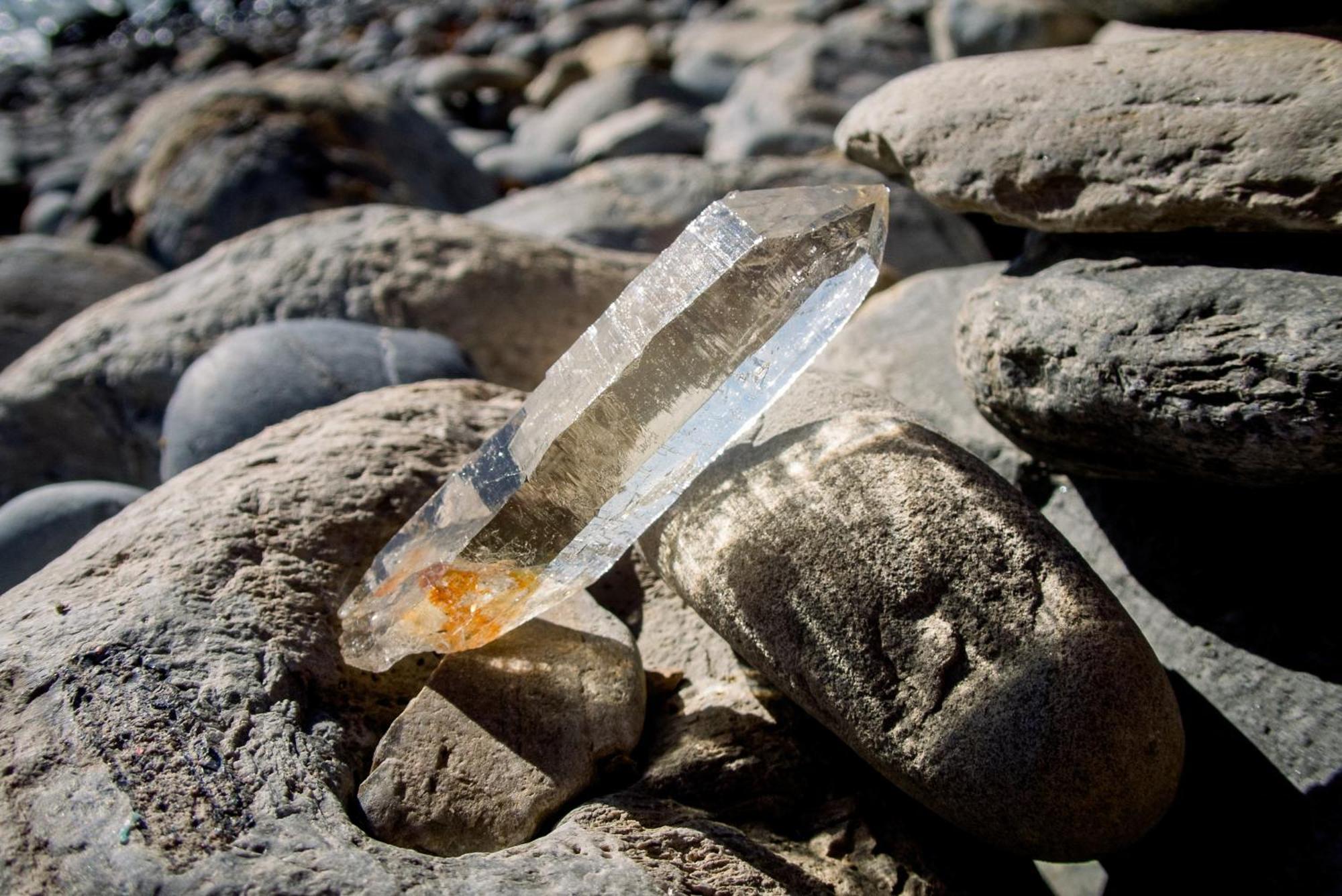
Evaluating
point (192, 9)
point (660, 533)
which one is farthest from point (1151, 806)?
point (192, 9)

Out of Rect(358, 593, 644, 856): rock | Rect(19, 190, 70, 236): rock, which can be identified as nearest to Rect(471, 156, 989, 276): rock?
Rect(358, 593, 644, 856): rock

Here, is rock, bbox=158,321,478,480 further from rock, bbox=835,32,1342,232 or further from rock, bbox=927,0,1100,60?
rock, bbox=927,0,1100,60

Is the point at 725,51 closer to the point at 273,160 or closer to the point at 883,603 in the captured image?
the point at 273,160

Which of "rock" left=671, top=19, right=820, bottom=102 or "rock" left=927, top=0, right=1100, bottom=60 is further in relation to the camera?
"rock" left=671, top=19, right=820, bottom=102

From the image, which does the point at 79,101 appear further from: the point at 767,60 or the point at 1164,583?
the point at 1164,583

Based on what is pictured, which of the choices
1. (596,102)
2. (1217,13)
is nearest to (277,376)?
(1217,13)
